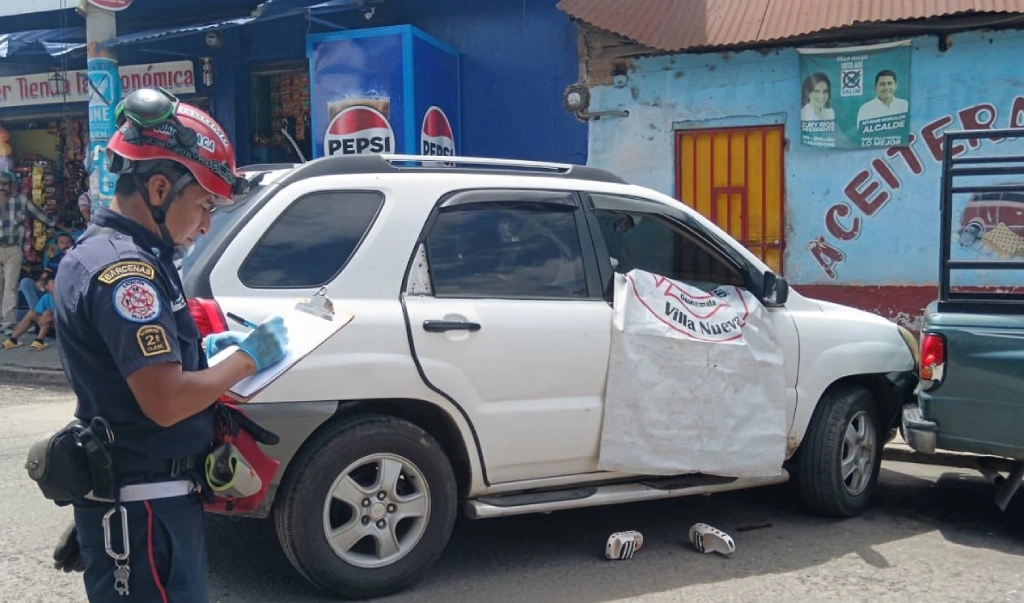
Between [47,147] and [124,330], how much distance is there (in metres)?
13.2

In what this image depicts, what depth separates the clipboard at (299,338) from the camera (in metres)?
2.32

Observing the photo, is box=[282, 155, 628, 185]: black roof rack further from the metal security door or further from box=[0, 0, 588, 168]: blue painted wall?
box=[0, 0, 588, 168]: blue painted wall

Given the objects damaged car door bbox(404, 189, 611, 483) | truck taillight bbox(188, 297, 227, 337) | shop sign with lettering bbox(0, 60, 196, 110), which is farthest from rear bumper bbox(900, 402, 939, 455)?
shop sign with lettering bbox(0, 60, 196, 110)

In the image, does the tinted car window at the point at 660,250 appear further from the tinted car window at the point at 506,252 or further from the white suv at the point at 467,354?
the tinted car window at the point at 506,252

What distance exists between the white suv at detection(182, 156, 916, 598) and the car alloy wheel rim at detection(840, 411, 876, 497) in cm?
19

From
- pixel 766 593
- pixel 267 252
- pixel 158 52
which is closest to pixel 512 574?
pixel 766 593

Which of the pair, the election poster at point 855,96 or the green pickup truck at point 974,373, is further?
the election poster at point 855,96

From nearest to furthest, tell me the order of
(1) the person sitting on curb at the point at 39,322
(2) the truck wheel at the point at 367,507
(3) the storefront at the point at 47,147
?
(2) the truck wheel at the point at 367,507 → (1) the person sitting on curb at the point at 39,322 → (3) the storefront at the point at 47,147

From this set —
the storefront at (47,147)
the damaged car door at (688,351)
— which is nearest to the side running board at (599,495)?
the damaged car door at (688,351)

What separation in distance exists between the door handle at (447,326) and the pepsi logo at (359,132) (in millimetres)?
6744

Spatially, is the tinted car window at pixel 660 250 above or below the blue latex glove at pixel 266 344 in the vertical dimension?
above

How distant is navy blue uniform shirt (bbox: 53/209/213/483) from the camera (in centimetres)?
209

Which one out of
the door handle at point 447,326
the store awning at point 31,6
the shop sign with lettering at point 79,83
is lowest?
the door handle at point 447,326

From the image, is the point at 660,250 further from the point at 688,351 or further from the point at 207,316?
the point at 207,316
